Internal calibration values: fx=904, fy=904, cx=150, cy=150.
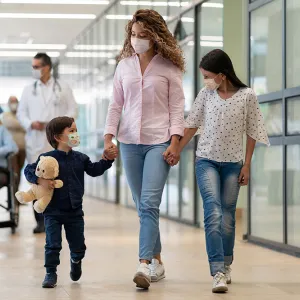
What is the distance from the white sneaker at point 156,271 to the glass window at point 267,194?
2215mm

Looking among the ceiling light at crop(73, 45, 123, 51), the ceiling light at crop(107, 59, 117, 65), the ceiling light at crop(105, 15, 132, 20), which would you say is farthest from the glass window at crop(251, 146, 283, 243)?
the ceiling light at crop(107, 59, 117, 65)

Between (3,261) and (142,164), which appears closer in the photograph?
(142,164)

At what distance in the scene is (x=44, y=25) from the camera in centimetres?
1909

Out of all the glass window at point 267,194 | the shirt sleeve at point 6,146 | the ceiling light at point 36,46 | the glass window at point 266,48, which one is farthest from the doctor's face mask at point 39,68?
the ceiling light at point 36,46

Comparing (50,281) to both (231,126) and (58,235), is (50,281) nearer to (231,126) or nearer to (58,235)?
(58,235)

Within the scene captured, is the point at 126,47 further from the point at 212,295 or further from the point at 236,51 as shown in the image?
the point at 236,51

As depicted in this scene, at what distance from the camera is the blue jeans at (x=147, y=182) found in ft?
16.5

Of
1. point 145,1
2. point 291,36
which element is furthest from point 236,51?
point 291,36

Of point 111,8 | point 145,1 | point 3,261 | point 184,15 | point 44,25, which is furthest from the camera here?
point 44,25

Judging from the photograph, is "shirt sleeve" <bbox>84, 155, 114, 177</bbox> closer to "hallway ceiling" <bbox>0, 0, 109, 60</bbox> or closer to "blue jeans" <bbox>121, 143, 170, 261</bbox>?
"blue jeans" <bbox>121, 143, 170, 261</bbox>

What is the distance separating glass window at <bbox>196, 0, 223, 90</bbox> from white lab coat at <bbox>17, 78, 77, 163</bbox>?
5.58 ft

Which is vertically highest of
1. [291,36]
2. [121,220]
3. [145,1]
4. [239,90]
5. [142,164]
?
[145,1]

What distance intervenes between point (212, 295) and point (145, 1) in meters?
8.31

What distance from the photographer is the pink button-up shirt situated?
17.0ft
